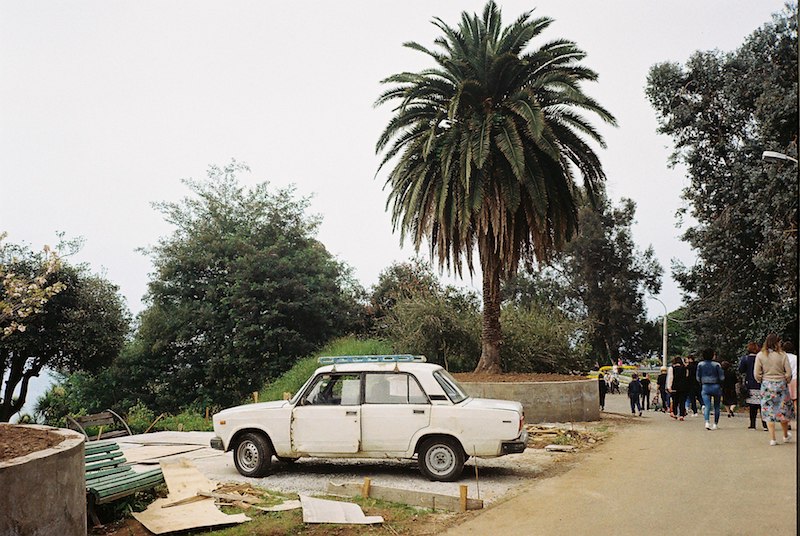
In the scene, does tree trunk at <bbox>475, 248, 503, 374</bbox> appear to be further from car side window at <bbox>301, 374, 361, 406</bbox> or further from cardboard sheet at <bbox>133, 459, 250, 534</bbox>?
cardboard sheet at <bbox>133, 459, 250, 534</bbox>

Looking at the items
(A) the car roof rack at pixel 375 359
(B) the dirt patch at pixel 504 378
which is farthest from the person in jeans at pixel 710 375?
(A) the car roof rack at pixel 375 359

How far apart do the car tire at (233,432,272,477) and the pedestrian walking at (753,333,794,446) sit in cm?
838

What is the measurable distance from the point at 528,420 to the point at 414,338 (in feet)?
20.0

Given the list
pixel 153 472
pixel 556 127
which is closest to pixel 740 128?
pixel 556 127

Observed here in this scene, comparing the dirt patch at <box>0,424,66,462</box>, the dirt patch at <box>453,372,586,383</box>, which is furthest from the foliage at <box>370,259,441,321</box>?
the dirt patch at <box>0,424,66,462</box>

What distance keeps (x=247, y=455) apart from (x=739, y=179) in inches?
731

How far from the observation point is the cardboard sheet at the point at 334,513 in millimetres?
8352

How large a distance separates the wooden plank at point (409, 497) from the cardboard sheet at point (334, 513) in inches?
26.6

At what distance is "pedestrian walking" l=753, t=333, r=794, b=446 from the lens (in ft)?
42.1

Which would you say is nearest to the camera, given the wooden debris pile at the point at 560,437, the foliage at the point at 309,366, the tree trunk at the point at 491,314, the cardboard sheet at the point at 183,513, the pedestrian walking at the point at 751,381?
the cardboard sheet at the point at 183,513

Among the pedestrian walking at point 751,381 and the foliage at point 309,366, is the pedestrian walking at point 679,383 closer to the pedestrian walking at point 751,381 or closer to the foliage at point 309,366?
the pedestrian walking at point 751,381

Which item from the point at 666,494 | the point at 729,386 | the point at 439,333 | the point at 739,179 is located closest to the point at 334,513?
the point at 666,494

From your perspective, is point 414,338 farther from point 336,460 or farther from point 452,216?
point 336,460

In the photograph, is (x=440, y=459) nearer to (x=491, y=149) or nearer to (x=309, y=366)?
(x=491, y=149)
